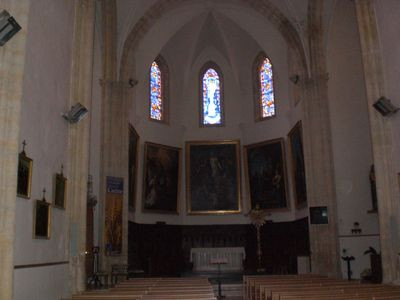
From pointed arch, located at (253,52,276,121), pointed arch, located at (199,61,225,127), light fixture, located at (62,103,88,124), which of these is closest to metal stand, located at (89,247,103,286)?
light fixture, located at (62,103,88,124)

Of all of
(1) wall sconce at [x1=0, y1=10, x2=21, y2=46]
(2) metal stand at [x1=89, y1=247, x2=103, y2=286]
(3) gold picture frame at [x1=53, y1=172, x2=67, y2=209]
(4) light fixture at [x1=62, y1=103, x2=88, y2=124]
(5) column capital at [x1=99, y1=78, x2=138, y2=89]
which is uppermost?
(5) column capital at [x1=99, y1=78, x2=138, y2=89]

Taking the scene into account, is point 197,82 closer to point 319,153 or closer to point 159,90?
point 159,90

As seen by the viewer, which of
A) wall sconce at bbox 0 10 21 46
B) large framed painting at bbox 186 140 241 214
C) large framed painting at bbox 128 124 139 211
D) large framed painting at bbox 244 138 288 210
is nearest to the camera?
wall sconce at bbox 0 10 21 46

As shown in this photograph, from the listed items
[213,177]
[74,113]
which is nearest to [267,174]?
[213,177]

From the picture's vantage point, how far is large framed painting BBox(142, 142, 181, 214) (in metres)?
22.7

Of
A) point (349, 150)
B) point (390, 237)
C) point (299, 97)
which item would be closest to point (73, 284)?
point (390, 237)

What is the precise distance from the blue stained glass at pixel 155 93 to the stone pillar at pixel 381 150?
1298cm

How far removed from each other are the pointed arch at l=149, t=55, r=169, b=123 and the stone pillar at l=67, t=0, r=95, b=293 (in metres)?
11.5

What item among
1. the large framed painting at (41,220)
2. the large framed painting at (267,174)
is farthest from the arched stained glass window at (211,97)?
the large framed painting at (41,220)

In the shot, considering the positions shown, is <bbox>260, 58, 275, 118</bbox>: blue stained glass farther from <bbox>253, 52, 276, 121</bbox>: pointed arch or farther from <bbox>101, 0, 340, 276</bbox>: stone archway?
<bbox>101, 0, 340, 276</bbox>: stone archway

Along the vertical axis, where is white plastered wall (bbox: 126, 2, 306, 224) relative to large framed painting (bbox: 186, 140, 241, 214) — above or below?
above

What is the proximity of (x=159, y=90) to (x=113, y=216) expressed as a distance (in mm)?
9071

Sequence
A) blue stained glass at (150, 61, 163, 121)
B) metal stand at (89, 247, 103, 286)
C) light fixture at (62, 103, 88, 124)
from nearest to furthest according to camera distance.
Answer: light fixture at (62, 103, 88, 124)
metal stand at (89, 247, 103, 286)
blue stained glass at (150, 61, 163, 121)

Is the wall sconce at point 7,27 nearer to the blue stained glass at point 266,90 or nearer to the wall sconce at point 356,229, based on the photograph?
the wall sconce at point 356,229
